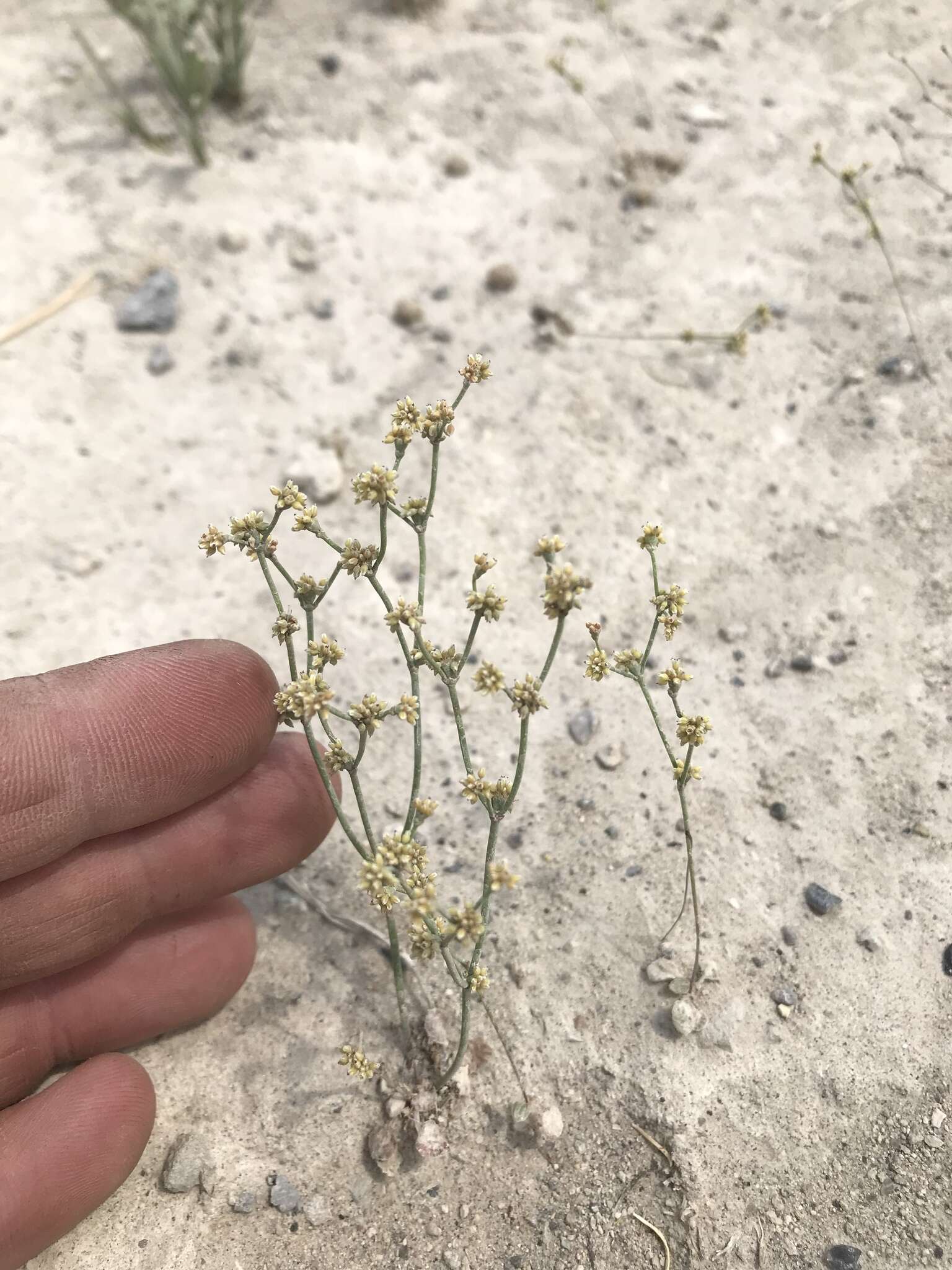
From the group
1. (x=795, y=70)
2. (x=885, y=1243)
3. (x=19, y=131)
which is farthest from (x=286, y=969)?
(x=795, y=70)

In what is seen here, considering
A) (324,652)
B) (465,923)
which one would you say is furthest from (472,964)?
(324,652)

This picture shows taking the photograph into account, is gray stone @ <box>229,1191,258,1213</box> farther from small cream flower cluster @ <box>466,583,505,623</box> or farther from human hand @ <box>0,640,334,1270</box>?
small cream flower cluster @ <box>466,583,505,623</box>

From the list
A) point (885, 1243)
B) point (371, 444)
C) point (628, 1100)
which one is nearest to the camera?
point (885, 1243)

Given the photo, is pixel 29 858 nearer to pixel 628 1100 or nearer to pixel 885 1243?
pixel 628 1100

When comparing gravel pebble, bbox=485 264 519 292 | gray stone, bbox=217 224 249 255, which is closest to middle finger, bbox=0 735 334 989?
gravel pebble, bbox=485 264 519 292

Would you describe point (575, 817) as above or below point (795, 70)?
below

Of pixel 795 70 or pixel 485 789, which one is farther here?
pixel 795 70

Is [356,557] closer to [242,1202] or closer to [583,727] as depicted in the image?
[583,727]

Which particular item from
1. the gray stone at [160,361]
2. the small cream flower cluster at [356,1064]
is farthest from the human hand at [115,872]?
the gray stone at [160,361]

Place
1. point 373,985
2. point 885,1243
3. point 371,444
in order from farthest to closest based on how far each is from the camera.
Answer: point 371,444, point 373,985, point 885,1243
